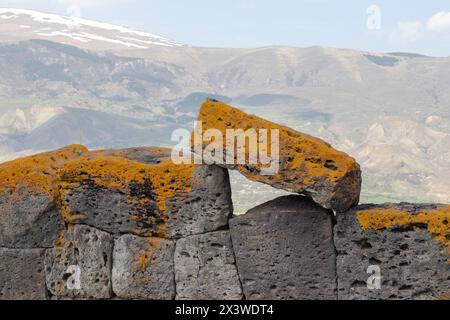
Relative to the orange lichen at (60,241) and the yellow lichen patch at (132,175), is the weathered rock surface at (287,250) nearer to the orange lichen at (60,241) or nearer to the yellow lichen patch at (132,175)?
the yellow lichen patch at (132,175)

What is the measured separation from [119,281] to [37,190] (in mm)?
1940

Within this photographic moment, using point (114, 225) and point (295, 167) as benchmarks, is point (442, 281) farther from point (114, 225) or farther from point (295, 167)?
point (114, 225)

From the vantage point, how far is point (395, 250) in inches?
304

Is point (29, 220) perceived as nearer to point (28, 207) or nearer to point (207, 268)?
point (28, 207)

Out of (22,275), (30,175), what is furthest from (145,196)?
(22,275)

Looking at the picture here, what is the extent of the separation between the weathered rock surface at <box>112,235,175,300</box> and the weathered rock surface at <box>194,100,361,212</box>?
182cm

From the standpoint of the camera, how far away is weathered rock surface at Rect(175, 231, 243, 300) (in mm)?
8602

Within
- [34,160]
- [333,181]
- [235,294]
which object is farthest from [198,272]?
[34,160]

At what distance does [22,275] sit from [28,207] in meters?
1.13

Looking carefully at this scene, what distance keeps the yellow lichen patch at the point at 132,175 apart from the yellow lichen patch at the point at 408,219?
257cm

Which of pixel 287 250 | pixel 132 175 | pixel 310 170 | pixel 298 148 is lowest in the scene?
pixel 287 250

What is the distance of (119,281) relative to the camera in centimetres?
893

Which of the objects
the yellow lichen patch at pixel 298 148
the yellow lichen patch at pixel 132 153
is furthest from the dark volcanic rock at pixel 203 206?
the yellow lichen patch at pixel 132 153

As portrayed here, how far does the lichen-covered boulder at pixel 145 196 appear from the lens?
8.49 m
